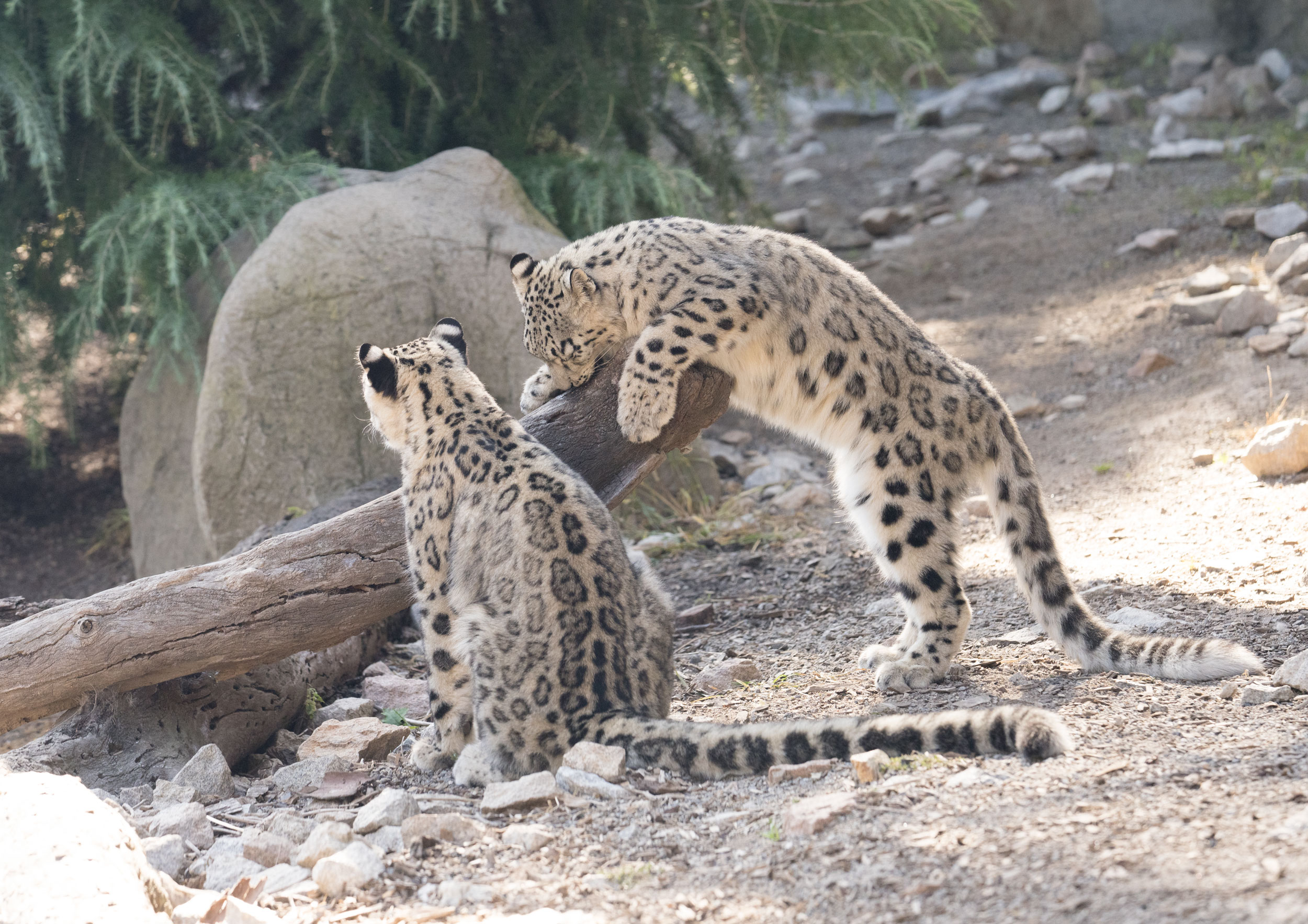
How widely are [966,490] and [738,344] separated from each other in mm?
1191

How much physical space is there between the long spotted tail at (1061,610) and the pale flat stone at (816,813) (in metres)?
1.63

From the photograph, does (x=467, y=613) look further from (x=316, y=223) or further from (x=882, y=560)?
(x=316, y=223)

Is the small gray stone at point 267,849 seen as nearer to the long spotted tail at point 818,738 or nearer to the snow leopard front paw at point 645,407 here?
the long spotted tail at point 818,738

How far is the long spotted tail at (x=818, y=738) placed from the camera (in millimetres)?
3781

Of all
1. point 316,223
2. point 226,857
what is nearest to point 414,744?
point 226,857

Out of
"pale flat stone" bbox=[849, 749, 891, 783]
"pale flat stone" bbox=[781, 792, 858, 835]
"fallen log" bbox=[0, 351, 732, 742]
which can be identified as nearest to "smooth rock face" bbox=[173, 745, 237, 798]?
"fallen log" bbox=[0, 351, 732, 742]

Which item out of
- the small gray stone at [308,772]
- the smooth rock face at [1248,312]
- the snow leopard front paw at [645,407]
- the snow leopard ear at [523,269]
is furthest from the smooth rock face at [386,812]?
the smooth rock face at [1248,312]

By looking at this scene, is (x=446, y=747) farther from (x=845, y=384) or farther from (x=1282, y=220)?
(x=1282, y=220)

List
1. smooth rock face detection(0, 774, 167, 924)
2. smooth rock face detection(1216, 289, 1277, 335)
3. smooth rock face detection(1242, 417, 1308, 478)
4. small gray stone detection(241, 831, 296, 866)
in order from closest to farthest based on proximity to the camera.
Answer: smooth rock face detection(0, 774, 167, 924)
small gray stone detection(241, 831, 296, 866)
smooth rock face detection(1242, 417, 1308, 478)
smooth rock face detection(1216, 289, 1277, 335)

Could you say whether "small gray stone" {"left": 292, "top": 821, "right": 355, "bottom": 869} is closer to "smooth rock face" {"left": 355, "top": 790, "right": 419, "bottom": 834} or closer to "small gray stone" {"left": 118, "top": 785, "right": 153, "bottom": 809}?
"smooth rock face" {"left": 355, "top": 790, "right": 419, "bottom": 834}

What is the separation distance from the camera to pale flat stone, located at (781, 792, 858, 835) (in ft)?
11.5

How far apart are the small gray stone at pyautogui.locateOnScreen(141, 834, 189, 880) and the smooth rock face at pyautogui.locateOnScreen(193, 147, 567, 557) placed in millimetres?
4032

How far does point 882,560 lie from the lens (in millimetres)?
5324

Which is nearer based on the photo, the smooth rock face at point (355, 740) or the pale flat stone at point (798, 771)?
the pale flat stone at point (798, 771)
